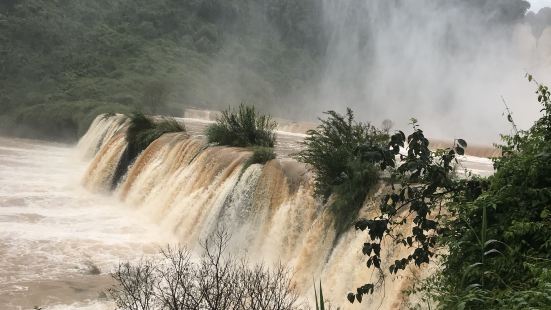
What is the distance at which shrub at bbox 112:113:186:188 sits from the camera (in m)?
16.3

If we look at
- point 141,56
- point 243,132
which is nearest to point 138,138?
point 243,132

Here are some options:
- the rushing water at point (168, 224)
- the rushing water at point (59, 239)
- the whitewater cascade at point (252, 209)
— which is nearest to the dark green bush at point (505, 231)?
the rushing water at point (168, 224)

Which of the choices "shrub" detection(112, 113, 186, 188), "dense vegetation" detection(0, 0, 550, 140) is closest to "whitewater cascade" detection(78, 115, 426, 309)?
"shrub" detection(112, 113, 186, 188)

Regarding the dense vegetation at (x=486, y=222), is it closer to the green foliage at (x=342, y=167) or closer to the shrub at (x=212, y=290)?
the shrub at (x=212, y=290)

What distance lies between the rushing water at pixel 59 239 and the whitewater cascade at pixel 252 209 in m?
0.73

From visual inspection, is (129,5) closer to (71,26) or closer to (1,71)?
(71,26)

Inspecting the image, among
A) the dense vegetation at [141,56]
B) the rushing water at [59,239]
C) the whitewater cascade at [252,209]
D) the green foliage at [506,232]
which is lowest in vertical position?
the rushing water at [59,239]

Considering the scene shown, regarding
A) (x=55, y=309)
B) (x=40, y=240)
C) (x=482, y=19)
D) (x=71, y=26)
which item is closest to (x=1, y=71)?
(x=71, y=26)

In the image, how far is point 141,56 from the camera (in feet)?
193

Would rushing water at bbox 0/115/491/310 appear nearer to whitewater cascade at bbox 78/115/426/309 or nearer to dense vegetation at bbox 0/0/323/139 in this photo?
whitewater cascade at bbox 78/115/426/309

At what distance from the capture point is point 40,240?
10328 mm

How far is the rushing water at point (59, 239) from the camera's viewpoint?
788 cm

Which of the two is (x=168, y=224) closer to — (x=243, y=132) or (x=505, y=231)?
(x=243, y=132)

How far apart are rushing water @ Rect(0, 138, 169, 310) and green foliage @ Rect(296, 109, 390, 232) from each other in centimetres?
360
